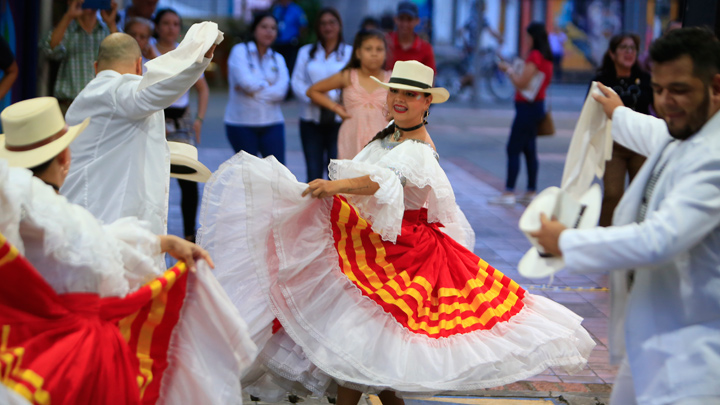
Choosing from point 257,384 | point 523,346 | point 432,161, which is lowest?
point 257,384

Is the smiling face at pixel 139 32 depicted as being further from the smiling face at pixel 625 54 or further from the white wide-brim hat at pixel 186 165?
the smiling face at pixel 625 54

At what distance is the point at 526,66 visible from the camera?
10.3 m

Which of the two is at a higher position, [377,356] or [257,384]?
[377,356]

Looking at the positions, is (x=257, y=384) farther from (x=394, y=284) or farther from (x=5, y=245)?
(x=5, y=245)

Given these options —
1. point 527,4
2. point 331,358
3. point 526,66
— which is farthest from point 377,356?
point 527,4

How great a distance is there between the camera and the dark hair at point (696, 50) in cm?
285

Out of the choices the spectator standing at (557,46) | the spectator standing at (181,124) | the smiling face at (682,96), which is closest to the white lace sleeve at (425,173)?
the smiling face at (682,96)

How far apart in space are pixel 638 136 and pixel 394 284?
1.44 m

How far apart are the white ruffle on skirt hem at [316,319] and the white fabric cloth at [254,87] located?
4278 mm

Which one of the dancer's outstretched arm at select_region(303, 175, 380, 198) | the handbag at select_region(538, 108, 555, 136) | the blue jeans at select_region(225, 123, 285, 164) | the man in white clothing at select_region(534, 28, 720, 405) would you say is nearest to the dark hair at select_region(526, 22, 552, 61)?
the handbag at select_region(538, 108, 555, 136)

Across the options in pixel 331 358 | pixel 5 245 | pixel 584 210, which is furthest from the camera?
pixel 331 358

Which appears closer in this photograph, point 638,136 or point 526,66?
point 638,136

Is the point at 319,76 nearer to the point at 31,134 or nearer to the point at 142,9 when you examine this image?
the point at 142,9

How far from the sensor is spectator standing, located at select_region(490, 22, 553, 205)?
1030cm
